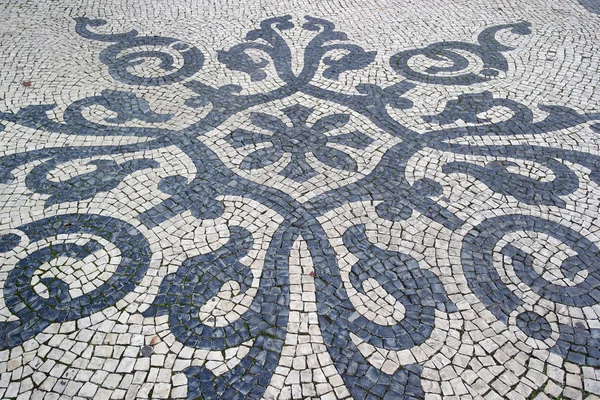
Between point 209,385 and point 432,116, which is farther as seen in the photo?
point 432,116

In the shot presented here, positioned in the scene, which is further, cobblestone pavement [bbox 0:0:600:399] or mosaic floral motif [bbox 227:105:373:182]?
mosaic floral motif [bbox 227:105:373:182]

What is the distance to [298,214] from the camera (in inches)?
200

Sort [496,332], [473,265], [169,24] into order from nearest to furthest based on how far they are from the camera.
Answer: [496,332]
[473,265]
[169,24]

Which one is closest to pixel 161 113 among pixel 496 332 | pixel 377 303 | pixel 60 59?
pixel 60 59

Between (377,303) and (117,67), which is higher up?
(377,303)

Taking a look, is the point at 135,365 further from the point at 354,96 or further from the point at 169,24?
the point at 169,24

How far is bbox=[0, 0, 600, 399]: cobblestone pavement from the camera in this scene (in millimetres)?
3867

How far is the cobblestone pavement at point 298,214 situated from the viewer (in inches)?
152

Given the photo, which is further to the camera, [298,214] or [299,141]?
[299,141]

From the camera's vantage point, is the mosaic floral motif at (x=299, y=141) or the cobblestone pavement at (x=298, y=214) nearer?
the cobblestone pavement at (x=298, y=214)

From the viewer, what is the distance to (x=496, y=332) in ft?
13.4

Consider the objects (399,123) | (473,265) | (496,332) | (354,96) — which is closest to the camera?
(496,332)

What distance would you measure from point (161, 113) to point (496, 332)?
446 cm

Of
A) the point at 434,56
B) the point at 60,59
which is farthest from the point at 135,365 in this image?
the point at 434,56
